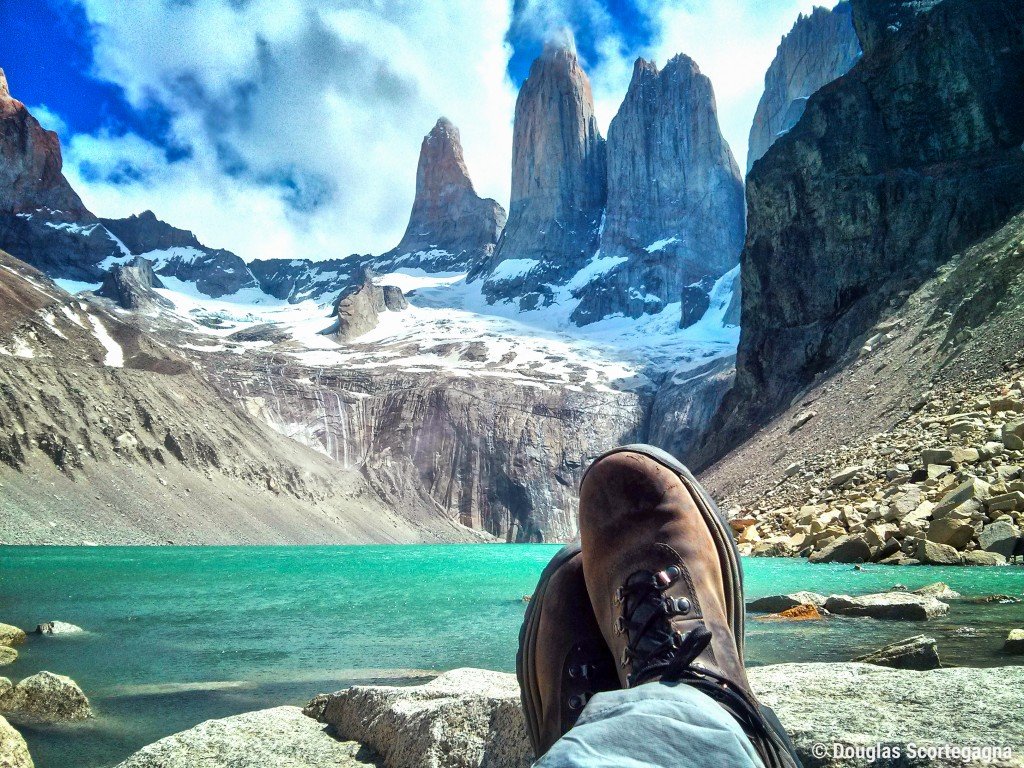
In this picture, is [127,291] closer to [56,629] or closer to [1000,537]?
[56,629]

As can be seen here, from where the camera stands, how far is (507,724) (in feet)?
7.88

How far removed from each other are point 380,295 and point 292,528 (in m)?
79.6

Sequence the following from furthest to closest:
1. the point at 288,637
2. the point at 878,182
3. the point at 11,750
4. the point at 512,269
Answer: the point at 512,269 → the point at 878,182 → the point at 288,637 → the point at 11,750

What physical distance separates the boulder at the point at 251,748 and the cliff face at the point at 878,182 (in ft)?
114

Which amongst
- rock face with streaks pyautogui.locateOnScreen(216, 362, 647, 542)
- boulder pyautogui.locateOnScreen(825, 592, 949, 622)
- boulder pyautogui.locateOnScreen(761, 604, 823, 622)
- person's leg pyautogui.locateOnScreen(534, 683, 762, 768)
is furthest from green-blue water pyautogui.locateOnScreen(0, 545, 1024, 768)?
rock face with streaks pyautogui.locateOnScreen(216, 362, 647, 542)

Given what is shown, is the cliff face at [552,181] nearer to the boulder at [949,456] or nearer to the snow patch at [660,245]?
the snow patch at [660,245]

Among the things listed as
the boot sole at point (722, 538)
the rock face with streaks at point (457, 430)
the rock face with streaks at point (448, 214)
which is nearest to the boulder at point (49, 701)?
the boot sole at point (722, 538)

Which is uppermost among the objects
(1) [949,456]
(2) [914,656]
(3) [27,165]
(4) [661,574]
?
(3) [27,165]

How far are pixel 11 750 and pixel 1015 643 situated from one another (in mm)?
4739

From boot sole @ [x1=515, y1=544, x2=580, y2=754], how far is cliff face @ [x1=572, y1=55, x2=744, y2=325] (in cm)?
12901

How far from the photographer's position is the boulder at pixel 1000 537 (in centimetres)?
976

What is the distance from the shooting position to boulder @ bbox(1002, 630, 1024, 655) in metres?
3.92

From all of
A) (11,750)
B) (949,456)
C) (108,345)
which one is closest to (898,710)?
(11,750)


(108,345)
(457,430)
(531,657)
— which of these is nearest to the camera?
(531,657)
